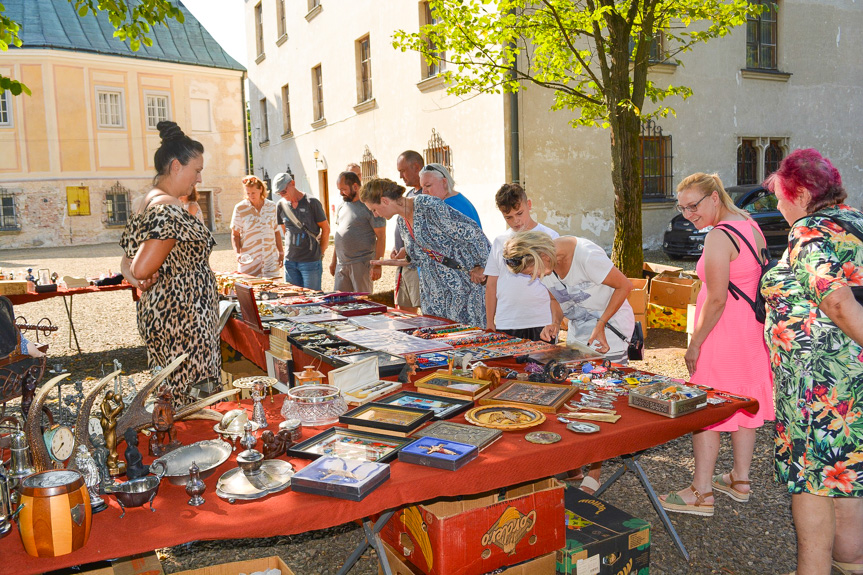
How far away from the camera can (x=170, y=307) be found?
3.19 m

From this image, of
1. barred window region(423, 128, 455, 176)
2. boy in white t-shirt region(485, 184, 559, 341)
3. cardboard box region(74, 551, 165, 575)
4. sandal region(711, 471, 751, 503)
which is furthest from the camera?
barred window region(423, 128, 455, 176)

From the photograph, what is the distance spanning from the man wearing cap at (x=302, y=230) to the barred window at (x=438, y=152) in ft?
19.5

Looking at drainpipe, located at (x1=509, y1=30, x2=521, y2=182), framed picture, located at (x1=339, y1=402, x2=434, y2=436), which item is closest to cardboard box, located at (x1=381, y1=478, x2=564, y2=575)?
framed picture, located at (x1=339, y1=402, x2=434, y2=436)

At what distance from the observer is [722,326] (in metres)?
3.11

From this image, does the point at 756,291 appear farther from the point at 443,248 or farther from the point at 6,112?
the point at 6,112

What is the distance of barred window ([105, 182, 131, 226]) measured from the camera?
23.2 m

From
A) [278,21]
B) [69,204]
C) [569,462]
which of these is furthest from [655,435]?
[69,204]

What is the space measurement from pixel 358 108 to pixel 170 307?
42.7 ft

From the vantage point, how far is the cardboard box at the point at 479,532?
2102 mm

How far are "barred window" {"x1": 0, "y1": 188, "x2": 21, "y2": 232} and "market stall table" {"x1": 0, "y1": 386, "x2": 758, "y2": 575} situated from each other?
2337 centimetres

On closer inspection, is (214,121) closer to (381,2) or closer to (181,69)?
(181,69)

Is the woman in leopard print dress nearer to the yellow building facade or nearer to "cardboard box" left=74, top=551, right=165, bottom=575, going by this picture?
"cardboard box" left=74, top=551, right=165, bottom=575

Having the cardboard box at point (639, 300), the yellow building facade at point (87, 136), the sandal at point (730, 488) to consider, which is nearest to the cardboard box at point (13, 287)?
the cardboard box at point (639, 300)

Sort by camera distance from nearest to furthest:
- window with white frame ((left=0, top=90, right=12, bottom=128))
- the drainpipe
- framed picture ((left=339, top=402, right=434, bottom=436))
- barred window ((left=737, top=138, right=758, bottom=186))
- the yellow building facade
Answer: framed picture ((left=339, top=402, right=434, bottom=436)), the drainpipe, barred window ((left=737, top=138, right=758, bottom=186)), window with white frame ((left=0, top=90, right=12, bottom=128)), the yellow building facade
